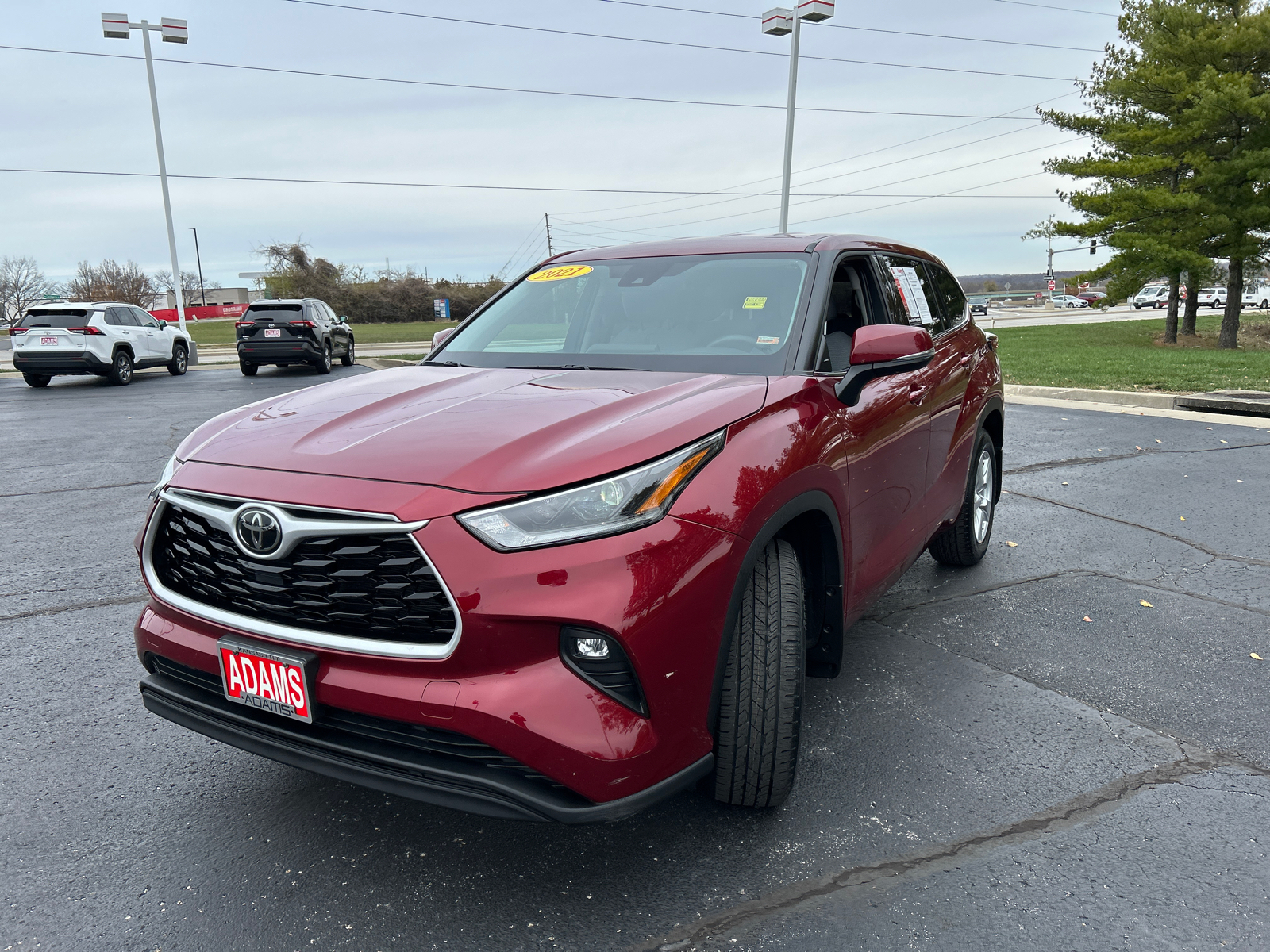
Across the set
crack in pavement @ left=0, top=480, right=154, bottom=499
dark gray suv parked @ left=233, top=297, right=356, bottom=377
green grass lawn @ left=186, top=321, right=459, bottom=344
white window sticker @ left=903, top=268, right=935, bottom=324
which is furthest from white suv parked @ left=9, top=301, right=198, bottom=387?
white window sticker @ left=903, top=268, right=935, bottom=324

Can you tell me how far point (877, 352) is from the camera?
3.02 m

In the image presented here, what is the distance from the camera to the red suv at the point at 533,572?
6.84 feet

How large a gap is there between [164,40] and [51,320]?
1208cm

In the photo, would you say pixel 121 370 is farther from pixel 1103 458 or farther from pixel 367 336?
pixel 367 336

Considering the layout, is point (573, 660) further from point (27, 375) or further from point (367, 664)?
point (27, 375)

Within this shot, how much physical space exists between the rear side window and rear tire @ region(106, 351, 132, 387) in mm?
17814

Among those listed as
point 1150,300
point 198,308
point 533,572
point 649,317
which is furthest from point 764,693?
point 198,308

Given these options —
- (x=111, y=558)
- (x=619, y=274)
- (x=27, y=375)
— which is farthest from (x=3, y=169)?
(x=619, y=274)

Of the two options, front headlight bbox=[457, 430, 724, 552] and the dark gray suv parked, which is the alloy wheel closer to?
front headlight bbox=[457, 430, 724, 552]

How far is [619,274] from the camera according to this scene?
3.88 meters

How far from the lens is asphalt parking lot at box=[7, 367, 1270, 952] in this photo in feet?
7.47

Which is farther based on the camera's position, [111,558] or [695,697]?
[111,558]

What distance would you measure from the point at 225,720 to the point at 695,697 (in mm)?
1214

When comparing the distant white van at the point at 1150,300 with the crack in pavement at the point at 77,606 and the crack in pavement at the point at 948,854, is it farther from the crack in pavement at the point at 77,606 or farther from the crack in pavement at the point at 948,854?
the crack in pavement at the point at 77,606
